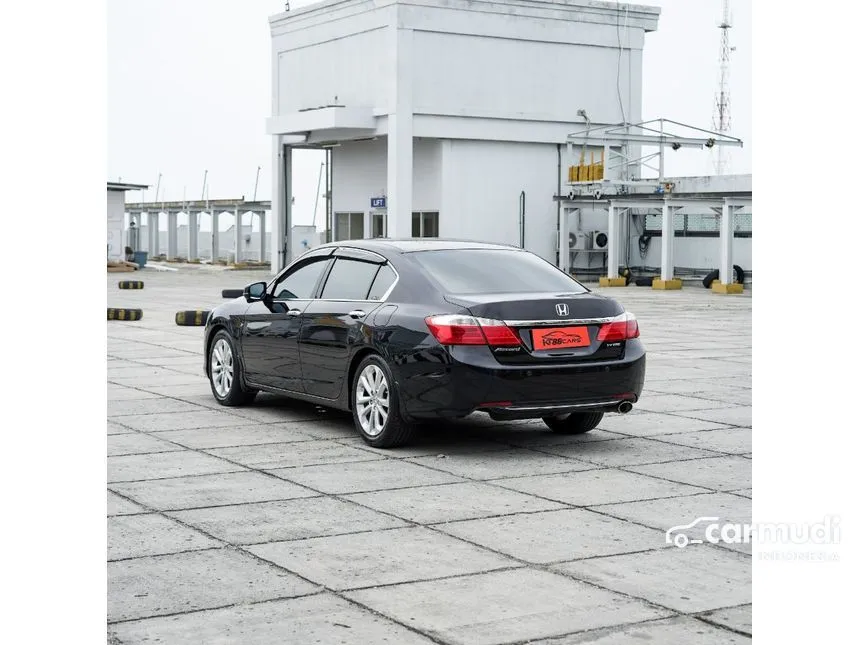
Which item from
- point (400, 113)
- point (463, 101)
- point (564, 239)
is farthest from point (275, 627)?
point (463, 101)

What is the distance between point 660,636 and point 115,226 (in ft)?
185

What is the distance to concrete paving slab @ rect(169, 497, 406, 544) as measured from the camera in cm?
699

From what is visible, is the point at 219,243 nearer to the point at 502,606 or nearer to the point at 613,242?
the point at 613,242

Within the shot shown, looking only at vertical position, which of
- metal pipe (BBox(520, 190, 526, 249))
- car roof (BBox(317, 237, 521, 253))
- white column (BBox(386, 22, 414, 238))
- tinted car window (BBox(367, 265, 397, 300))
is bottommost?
tinted car window (BBox(367, 265, 397, 300))

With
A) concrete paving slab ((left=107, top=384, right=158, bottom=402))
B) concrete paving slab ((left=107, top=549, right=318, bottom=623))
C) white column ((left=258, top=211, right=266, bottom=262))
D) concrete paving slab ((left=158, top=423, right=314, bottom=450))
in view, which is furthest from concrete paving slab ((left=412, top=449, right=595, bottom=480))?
white column ((left=258, top=211, right=266, bottom=262))

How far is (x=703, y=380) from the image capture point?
14.5 metres

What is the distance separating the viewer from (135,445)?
989 cm

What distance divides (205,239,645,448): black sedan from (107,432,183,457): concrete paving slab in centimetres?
127

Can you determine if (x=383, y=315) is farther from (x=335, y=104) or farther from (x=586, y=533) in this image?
(x=335, y=104)

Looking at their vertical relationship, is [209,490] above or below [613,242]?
below

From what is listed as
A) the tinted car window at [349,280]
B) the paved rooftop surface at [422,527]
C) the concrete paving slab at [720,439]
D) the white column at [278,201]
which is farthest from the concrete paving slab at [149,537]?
the white column at [278,201]

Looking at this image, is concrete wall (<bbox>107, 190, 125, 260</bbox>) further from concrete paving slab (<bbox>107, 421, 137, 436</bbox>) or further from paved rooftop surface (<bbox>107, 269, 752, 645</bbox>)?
concrete paving slab (<bbox>107, 421, 137, 436</bbox>)
